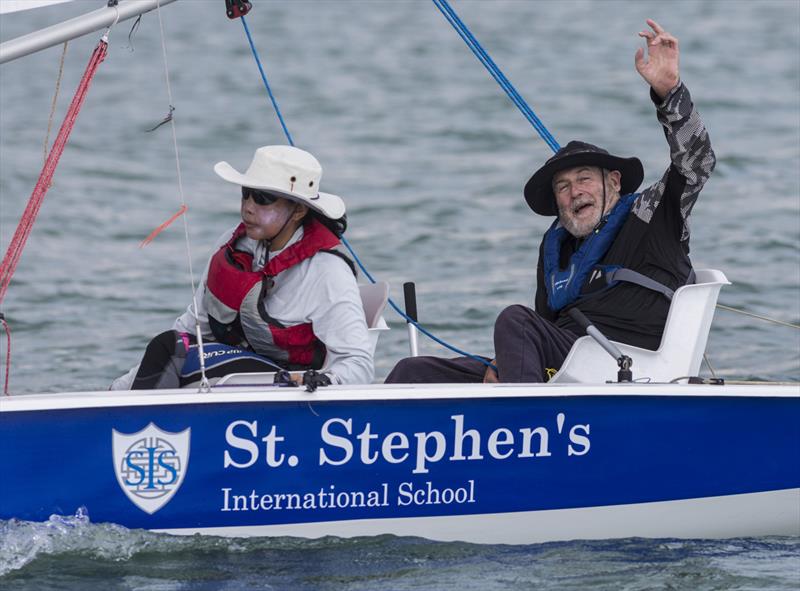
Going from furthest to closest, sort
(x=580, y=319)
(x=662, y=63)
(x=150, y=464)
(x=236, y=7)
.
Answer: (x=236, y=7), (x=580, y=319), (x=662, y=63), (x=150, y=464)

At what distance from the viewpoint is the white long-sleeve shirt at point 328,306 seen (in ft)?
16.0

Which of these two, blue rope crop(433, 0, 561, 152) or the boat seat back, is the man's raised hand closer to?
blue rope crop(433, 0, 561, 152)

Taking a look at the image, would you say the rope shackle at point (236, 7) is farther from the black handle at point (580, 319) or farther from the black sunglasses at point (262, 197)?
the black handle at point (580, 319)

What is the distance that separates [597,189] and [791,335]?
368 cm

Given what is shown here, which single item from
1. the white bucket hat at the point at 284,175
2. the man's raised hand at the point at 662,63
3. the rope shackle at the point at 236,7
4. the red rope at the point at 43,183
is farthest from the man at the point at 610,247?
the red rope at the point at 43,183

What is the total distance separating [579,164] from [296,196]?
3.27ft

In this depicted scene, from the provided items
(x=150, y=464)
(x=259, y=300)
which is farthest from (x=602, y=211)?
(x=150, y=464)

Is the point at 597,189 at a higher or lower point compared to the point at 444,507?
higher

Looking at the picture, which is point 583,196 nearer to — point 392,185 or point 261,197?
point 261,197

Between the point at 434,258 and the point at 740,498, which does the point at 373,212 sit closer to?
the point at 434,258

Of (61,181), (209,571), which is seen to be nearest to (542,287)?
(209,571)

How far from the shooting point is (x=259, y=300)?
16.3 feet

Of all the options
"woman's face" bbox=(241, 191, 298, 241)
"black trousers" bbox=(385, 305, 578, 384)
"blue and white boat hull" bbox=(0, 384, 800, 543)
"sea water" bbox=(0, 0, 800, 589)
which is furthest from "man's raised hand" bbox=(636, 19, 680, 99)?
"sea water" bbox=(0, 0, 800, 589)

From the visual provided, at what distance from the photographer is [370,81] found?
19891 mm
